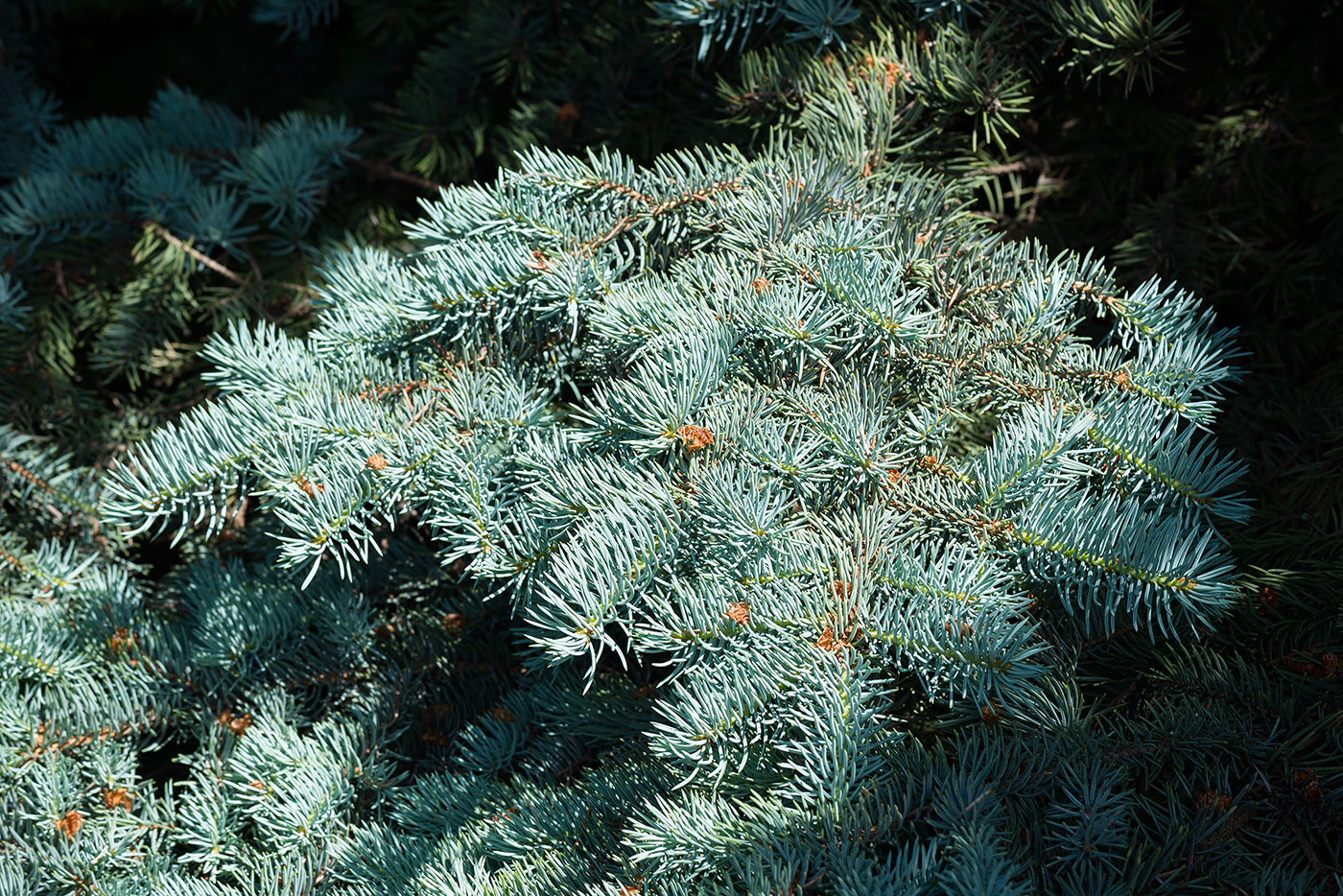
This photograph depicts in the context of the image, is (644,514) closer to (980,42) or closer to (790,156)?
(790,156)

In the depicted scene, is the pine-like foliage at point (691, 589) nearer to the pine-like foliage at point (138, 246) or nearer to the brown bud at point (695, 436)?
the brown bud at point (695, 436)

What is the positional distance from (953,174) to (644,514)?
26.3 inches

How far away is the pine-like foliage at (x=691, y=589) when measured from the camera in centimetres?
61

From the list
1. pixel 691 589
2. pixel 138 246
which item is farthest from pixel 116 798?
pixel 138 246

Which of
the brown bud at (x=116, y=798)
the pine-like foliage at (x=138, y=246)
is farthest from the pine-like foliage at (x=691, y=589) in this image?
the pine-like foliage at (x=138, y=246)

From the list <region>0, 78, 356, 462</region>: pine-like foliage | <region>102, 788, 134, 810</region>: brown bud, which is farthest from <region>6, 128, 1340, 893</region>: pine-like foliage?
<region>0, 78, 356, 462</region>: pine-like foliage

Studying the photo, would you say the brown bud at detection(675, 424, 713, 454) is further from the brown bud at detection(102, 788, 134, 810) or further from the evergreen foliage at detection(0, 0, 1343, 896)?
the brown bud at detection(102, 788, 134, 810)

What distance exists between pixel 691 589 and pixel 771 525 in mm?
73

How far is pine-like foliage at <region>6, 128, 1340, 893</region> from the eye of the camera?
61cm

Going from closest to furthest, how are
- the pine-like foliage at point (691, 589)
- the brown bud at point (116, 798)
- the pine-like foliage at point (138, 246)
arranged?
the pine-like foliage at point (691, 589)
the brown bud at point (116, 798)
the pine-like foliage at point (138, 246)

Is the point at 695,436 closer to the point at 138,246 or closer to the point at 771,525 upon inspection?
the point at 771,525

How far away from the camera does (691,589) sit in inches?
25.5

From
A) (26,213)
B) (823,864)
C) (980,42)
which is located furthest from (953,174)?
(26,213)

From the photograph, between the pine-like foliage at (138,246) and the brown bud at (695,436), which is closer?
the brown bud at (695,436)
